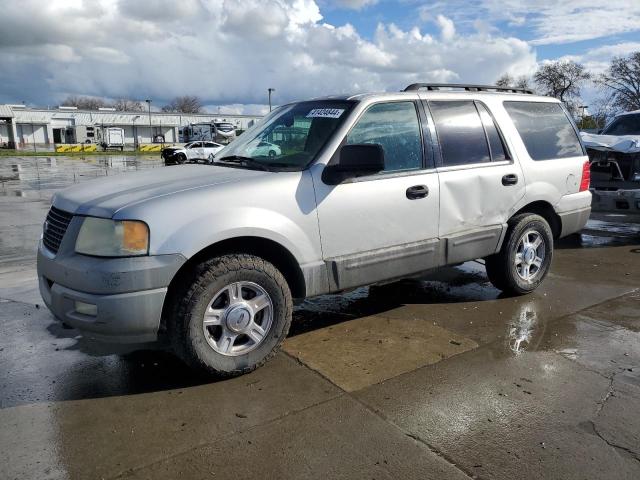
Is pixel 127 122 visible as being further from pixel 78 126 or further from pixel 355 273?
pixel 355 273

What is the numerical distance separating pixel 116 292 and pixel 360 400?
1.58 metres

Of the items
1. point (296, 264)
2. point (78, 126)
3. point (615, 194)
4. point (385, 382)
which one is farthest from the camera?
point (78, 126)

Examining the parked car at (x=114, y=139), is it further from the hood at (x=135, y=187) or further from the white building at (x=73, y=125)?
the hood at (x=135, y=187)

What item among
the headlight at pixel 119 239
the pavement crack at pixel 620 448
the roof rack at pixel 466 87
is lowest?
the pavement crack at pixel 620 448

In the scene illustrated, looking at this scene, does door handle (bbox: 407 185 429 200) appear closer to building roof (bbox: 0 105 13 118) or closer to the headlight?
the headlight

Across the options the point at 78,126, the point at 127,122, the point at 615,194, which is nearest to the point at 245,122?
the point at 127,122

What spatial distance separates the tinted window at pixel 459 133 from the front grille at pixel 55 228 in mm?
2910

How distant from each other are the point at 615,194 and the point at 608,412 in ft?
18.5

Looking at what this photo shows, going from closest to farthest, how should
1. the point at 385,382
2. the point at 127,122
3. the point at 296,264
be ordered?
the point at 385,382
the point at 296,264
the point at 127,122

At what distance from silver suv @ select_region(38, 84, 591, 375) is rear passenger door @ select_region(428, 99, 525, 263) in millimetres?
14

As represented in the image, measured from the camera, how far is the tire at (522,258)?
5098 millimetres

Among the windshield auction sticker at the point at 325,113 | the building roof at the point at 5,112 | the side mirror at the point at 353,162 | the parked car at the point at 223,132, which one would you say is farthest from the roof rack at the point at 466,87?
the building roof at the point at 5,112

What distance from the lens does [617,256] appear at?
284 inches

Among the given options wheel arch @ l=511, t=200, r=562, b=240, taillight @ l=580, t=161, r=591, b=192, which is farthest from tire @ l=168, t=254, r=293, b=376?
taillight @ l=580, t=161, r=591, b=192
